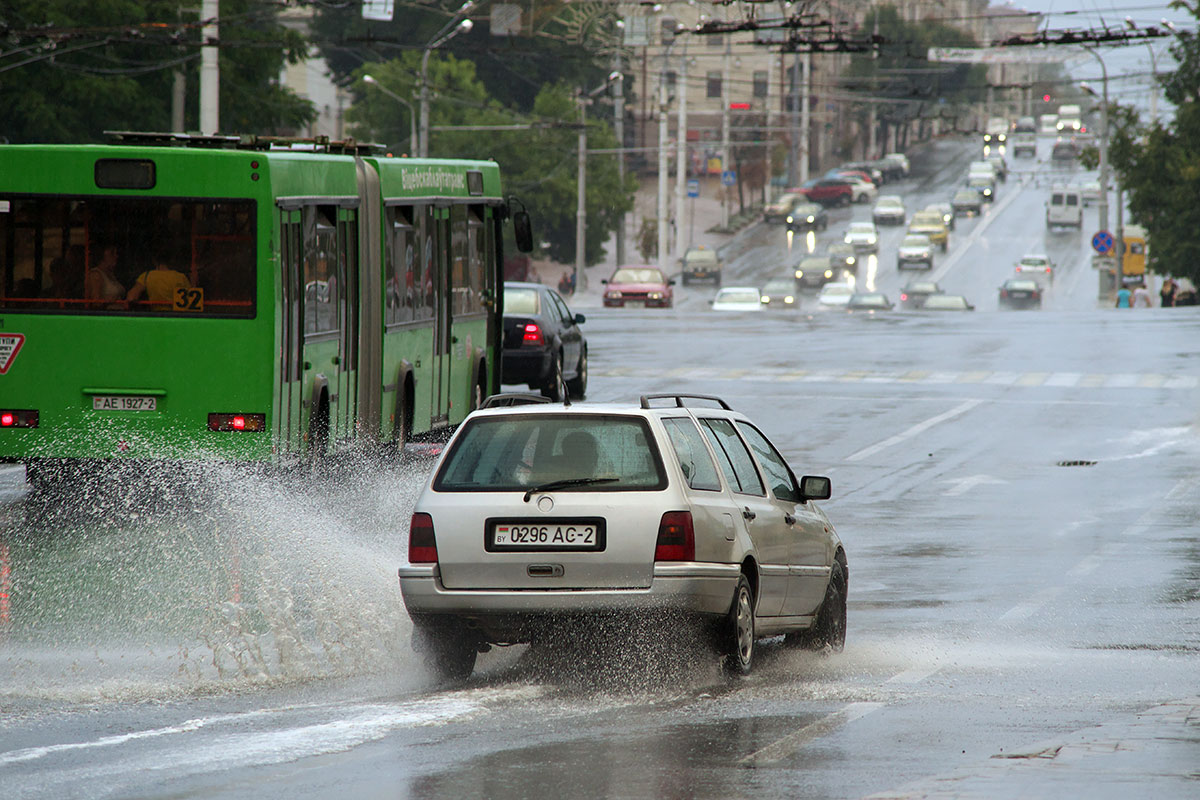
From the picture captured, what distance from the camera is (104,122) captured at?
53344 mm

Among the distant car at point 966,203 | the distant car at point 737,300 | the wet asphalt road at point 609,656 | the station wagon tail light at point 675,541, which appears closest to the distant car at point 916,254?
the distant car at point 966,203

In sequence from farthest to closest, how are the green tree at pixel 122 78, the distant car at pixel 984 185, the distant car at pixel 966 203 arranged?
the distant car at pixel 984 185 → the distant car at pixel 966 203 → the green tree at pixel 122 78

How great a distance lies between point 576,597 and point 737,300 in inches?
2524

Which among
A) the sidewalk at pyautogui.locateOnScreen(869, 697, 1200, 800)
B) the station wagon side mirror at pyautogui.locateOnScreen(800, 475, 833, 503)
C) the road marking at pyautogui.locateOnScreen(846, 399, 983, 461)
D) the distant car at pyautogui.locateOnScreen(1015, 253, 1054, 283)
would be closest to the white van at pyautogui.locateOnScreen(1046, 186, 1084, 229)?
the distant car at pyautogui.locateOnScreen(1015, 253, 1054, 283)

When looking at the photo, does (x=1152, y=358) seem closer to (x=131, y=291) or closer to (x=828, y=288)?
(x=131, y=291)

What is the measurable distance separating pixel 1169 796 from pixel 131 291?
10.9 meters

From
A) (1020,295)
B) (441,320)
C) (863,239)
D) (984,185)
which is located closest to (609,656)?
(441,320)

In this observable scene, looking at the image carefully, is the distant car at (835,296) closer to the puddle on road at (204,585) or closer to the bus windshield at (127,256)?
the puddle on road at (204,585)

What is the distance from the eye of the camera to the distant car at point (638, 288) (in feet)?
224

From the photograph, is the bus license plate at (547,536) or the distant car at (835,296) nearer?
the bus license plate at (547,536)

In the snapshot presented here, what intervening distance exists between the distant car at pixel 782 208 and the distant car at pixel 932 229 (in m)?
12.6

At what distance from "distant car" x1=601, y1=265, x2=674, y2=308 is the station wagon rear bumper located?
58.2 m

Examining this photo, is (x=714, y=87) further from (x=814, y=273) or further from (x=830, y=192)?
(x=814, y=273)

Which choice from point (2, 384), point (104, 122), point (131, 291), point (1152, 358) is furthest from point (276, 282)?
point (104, 122)
